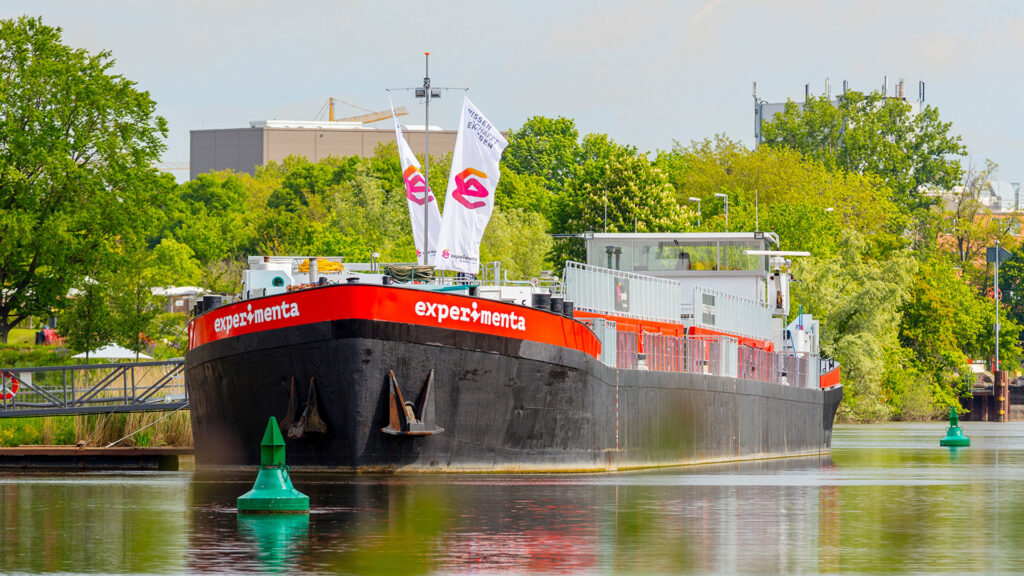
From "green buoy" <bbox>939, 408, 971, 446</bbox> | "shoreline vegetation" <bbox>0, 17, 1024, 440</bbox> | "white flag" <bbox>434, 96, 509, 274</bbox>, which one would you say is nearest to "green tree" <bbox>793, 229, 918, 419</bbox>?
"shoreline vegetation" <bbox>0, 17, 1024, 440</bbox>

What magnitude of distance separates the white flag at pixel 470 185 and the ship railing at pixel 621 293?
201cm

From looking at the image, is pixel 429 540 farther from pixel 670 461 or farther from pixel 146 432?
pixel 146 432

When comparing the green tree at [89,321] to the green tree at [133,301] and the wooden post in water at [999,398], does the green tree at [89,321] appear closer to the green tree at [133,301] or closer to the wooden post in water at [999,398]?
the green tree at [133,301]

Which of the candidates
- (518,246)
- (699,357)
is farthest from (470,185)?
(518,246)

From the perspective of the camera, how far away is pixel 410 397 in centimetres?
2759

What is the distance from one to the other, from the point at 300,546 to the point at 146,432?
2668cm

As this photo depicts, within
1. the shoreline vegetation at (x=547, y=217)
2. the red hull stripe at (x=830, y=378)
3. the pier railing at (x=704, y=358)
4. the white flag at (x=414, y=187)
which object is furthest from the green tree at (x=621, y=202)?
the white flag at (x=414, y=187)

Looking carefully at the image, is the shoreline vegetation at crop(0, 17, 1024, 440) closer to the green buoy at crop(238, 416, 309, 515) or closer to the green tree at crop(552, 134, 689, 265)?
the green tree at crop(552, 134, 689, 265)

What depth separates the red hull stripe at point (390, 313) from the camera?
27.1 meters

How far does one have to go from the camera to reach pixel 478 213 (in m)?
35.1

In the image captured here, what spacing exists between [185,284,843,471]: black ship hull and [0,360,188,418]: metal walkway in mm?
8108

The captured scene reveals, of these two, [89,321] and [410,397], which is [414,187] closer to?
[410,397]

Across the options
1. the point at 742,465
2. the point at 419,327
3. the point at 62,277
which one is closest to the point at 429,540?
the point at 419,327

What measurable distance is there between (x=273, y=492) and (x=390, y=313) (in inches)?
323
